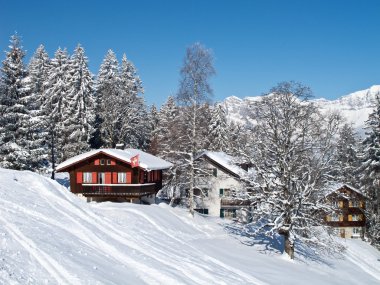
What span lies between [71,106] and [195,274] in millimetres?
39850

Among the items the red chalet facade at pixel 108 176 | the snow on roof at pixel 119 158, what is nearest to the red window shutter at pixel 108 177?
the red chalet facade at pixel 108 176

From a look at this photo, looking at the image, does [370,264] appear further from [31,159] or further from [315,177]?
[31,159]

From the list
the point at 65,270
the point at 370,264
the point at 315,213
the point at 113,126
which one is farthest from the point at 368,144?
the point at 65,270

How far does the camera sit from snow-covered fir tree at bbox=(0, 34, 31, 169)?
35.1m

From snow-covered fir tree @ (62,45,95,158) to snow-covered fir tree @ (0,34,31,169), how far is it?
15400 mm

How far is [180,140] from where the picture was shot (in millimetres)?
35812

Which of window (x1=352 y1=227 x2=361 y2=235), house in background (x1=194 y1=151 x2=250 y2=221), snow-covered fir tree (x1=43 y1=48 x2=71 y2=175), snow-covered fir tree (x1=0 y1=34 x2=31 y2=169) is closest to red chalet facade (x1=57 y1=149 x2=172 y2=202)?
snow-covered fir tree (x1=0 y1=34 x2=31 y2=169)

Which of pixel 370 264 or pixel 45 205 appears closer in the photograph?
pixel 45 205

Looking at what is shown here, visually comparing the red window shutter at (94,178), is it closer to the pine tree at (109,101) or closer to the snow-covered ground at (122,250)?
the snow-covered ground at (122,250)

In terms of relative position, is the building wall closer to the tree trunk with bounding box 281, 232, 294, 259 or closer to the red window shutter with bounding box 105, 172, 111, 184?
the red window shutter with bounding box 105, 172, 111, 184

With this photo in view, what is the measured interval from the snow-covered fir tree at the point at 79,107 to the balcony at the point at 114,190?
1233cm

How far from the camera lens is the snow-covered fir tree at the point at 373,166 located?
4491 centimetres

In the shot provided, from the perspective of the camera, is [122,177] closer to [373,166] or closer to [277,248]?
[277,248]

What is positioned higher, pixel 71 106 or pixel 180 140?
pixel 71 106
